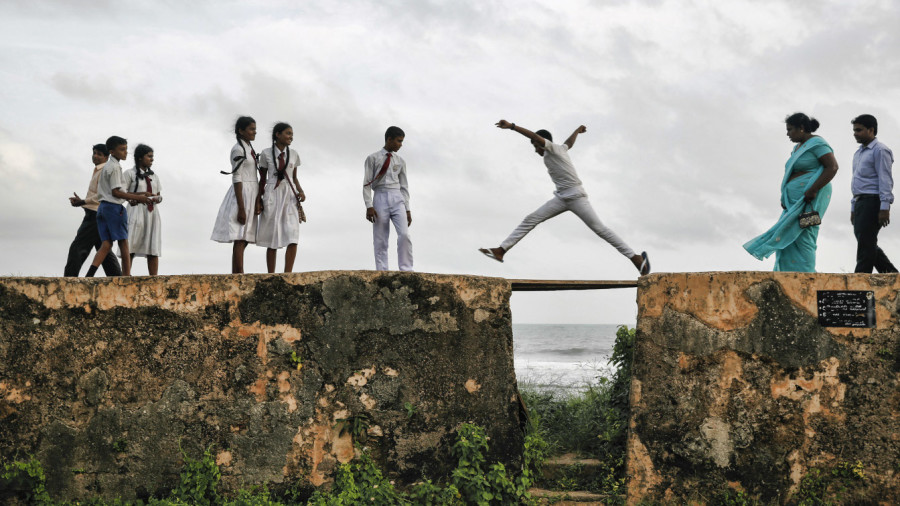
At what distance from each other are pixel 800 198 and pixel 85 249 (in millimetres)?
6120

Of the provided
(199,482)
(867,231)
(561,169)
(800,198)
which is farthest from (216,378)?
(867,231)

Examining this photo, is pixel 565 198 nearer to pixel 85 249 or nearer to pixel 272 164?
pixel 272 164

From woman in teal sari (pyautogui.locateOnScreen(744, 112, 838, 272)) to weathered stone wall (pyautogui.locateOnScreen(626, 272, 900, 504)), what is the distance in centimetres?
71

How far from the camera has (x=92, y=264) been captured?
20.1 feet

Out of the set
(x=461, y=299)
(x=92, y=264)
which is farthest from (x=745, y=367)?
(x=92, y=264)

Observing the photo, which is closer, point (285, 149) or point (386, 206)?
point (285, 149)

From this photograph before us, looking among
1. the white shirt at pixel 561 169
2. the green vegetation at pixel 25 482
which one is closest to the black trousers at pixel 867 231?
the white shirt at pixel 561 169

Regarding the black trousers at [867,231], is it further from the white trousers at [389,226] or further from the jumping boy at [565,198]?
the white trousers at [389,226]

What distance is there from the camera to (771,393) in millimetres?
4766

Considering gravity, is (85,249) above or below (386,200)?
below

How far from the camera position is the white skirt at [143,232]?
6.38 m

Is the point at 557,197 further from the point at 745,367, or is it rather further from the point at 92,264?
the point at 92,264

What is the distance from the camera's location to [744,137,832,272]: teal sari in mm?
5445

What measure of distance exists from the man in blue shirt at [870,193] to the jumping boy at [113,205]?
6.04 metres
